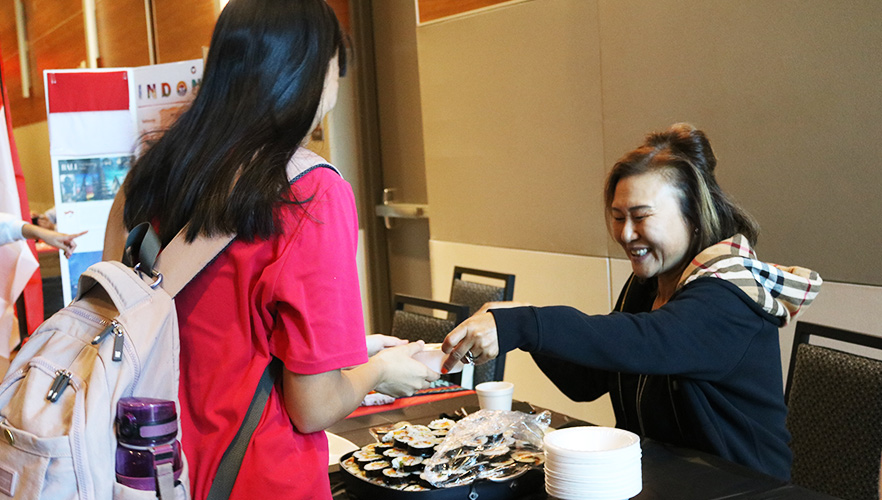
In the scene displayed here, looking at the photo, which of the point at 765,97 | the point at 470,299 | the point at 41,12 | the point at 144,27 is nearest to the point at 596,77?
the point at 765,97

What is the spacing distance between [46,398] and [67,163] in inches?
113

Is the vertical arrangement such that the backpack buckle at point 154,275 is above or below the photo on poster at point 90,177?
below

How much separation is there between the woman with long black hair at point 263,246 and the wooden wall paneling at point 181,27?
3839 mm

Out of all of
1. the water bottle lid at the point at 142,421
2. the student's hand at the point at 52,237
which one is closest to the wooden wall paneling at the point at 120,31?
the student's hand at the point at 52,237

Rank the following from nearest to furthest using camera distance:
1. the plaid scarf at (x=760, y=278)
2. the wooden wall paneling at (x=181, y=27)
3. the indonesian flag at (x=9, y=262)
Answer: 1. the plaid scarf at (x=760, y=278)
2. the indonesian flag at (x=9, y=262)
3. the wooden wall paneling at (x=181, y=27)

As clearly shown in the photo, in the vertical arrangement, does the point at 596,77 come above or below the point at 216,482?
above

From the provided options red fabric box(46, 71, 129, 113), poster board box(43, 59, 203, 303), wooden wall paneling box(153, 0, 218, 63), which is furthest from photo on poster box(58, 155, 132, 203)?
wooden wall paneling box(153, 0, 218, 63)

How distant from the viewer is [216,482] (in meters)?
1.08

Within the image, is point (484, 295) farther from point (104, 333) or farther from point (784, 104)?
point (104, 333)

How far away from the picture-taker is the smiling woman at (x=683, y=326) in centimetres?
154

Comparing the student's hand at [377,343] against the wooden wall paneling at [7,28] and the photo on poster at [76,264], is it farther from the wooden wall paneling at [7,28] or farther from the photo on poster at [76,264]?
the wooden wall paneling at [7,28]

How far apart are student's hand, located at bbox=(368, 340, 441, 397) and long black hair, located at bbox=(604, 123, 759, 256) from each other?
79 cm

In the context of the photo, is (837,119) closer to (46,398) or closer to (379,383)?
(379,383)

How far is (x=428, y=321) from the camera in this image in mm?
2928
